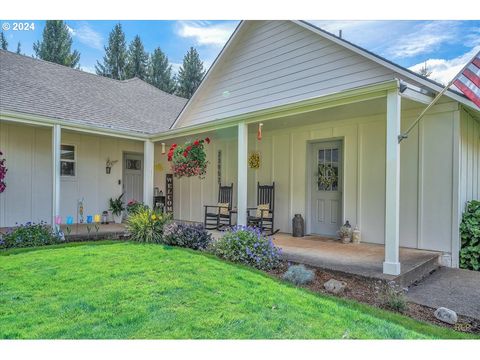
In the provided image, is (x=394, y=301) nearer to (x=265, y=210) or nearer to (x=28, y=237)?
(x=265, y=210)

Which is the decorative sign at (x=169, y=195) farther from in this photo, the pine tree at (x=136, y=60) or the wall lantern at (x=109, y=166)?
the pine tree at (x=136, y=60)

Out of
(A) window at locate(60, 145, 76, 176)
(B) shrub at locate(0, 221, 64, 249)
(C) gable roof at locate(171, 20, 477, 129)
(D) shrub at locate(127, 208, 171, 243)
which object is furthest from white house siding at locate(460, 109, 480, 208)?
(A) window at locate(60, 145, 76, 176)

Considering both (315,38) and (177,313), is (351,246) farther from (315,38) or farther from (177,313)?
(315,38)

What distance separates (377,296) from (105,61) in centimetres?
2192

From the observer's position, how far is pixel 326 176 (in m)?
6.58

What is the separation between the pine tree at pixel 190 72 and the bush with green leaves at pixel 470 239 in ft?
70.3

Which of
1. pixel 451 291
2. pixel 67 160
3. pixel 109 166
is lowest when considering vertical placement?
pixel 451 291

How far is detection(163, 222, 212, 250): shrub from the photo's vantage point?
539 cm

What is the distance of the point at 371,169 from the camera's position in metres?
5.84

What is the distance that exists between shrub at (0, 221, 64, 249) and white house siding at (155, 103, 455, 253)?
419 cm

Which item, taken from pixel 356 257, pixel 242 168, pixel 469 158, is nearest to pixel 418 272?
pixel 356 257

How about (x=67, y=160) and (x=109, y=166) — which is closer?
(x=67, y=160)

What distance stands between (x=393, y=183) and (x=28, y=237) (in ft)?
19.2
